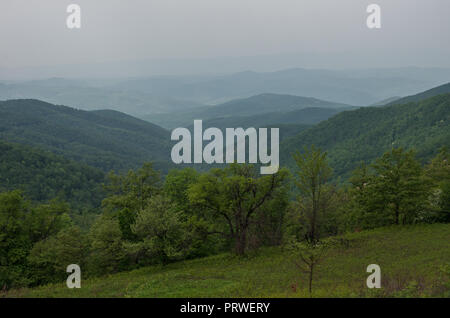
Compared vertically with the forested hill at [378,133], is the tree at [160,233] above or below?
below

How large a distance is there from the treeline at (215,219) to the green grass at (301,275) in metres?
2.38

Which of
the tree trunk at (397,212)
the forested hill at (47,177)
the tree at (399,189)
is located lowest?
the forested hill at (47,177)

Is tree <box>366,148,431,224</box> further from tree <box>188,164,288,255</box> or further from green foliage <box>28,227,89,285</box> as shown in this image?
green foliage <box>28,227,89,285</box>

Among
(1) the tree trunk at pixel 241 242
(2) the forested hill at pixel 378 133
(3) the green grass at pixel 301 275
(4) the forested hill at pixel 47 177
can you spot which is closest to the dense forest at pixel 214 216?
(1) the tree trunk at pixel 241 242

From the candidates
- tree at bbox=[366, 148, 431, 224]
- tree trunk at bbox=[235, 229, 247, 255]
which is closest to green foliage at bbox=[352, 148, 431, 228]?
tree at bbox=[366, 148, 431, 224]

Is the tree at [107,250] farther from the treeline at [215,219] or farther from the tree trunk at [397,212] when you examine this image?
the tree trunk at [397,212]

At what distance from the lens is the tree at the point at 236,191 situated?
2780cm

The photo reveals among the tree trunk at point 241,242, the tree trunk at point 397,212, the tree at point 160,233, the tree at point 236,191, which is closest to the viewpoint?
the tree at point 236,191

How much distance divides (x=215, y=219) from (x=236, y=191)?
5.19 meters

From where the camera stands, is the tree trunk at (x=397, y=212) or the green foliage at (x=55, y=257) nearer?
the green foliage at (x=55, y=257)

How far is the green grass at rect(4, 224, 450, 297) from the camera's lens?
16.4m
